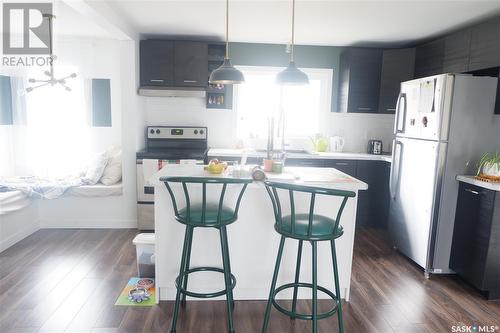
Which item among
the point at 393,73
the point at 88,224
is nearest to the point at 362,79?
the point at 393,73

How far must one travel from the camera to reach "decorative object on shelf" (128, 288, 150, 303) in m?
2.54

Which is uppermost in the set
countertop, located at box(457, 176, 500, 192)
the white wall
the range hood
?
the range hood

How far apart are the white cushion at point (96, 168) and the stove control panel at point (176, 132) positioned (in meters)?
0.63

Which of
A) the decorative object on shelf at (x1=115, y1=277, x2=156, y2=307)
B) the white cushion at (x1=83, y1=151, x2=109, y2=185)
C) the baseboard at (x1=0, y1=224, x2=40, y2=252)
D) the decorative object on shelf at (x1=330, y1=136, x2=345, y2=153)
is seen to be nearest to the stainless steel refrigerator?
the decorative object on shelf at (x1=330, y1=136, x2=345, y2=153)

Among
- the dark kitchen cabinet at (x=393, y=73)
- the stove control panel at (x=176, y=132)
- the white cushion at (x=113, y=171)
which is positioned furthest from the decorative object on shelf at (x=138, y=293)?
the dark kitchen cabinet at (x=393, y=73)

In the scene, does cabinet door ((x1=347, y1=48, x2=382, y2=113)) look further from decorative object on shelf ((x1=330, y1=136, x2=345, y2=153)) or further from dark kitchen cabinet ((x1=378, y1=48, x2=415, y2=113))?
decorative object on shelf ((x1=330, y1=136, x2=345, y2=153))

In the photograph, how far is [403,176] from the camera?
3459mm

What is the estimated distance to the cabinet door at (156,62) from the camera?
14.0ft

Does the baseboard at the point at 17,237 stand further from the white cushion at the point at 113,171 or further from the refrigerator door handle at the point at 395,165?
the refrigerator door handle at the point at 395,165

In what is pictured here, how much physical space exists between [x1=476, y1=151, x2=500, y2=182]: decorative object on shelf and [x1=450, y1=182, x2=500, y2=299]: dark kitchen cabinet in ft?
0.43

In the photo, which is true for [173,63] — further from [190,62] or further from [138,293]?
[138,293]

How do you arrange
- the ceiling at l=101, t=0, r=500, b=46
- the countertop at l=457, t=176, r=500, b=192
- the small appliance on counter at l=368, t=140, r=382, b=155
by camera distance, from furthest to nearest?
the small appliance on counter at l=368, t=140, r=382, b=155 < the ceiling at l=101, t=0, r=500, b=46 < the countertop at l=457, t=176, r=500, b=192

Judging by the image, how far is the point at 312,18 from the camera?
3451mm

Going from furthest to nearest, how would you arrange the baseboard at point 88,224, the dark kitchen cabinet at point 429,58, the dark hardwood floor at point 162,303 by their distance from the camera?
the baseboard at point 88,224, the dark kitchen cabinet at point 429,58, the dark hardwood floor at point 162,303
